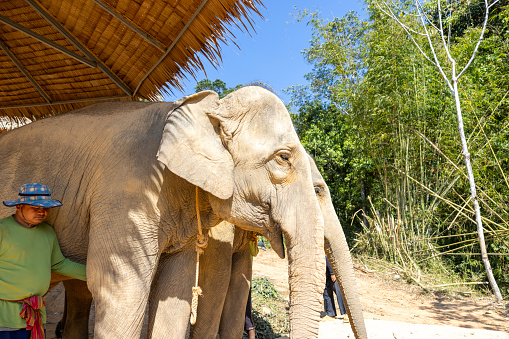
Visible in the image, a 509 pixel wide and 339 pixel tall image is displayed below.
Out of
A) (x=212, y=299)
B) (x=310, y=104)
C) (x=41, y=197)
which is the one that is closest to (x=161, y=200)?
(x=41, y=197)

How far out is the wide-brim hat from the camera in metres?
2.27

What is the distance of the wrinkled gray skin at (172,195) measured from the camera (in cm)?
214

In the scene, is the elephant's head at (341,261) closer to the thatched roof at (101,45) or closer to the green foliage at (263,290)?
the thatched roof at (101,45)

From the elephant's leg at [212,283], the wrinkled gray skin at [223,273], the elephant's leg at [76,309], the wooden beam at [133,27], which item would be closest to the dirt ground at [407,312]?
the elephant's leg at [76,309]

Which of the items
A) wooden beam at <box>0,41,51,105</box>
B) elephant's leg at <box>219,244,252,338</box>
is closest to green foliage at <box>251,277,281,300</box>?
elephant's leg at <box>219,244,252,338</box>

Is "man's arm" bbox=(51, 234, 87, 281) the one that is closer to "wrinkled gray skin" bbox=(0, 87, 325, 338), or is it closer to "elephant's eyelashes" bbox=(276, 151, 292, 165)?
"wrinkled gray skin" bbox=(0, 87, 325, 338)

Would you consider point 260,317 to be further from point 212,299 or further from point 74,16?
point 74,16

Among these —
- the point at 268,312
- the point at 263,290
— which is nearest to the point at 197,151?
the point at 268,312

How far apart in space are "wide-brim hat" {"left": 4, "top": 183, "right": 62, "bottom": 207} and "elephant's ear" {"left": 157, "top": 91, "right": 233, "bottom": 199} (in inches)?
30.2

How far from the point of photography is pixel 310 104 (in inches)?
657

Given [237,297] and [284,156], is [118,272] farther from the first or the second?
[237,297]

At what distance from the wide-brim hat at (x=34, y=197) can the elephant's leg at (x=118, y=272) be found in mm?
306

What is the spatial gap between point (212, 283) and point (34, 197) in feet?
5.07

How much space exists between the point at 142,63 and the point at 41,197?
1.91 meters
